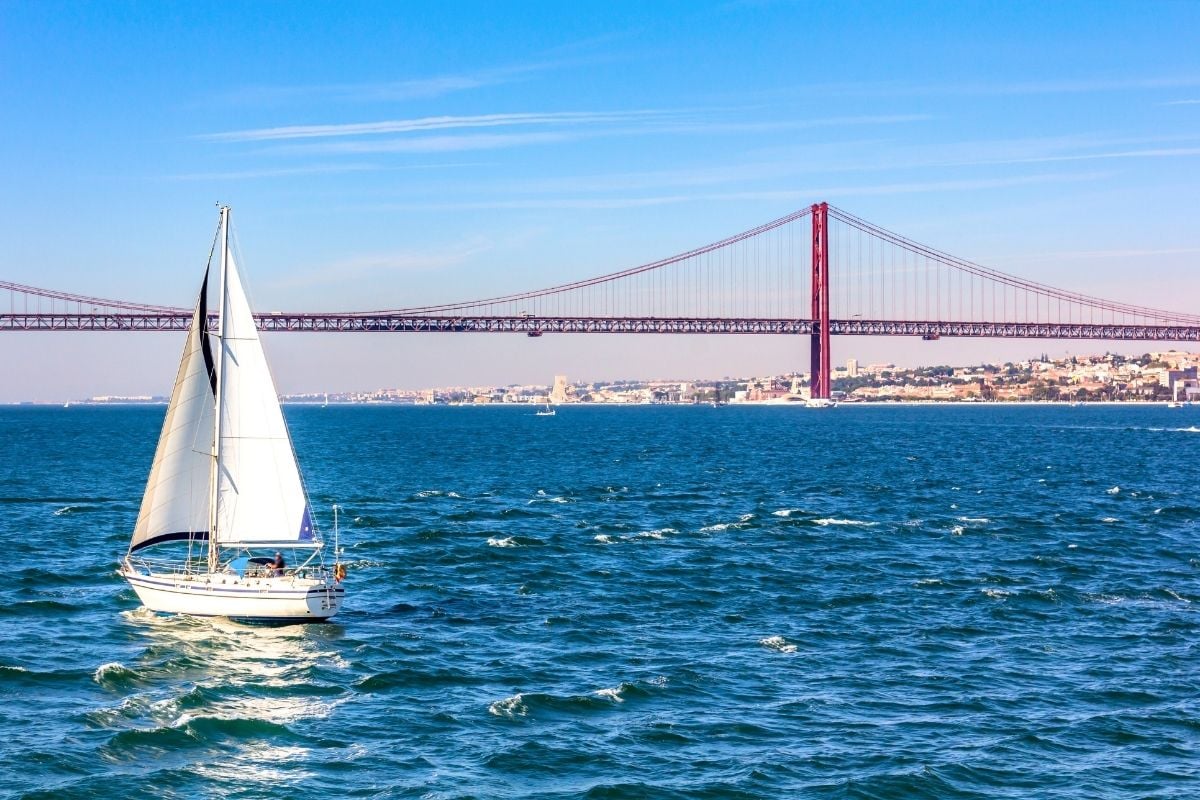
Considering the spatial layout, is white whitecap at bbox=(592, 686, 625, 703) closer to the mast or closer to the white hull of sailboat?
the white hull of sailboat

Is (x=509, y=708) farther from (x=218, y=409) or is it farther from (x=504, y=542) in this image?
(x=504, y=542)

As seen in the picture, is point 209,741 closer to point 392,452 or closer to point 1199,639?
point 1199,639

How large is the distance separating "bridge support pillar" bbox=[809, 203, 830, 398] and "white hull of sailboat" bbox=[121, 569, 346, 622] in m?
138

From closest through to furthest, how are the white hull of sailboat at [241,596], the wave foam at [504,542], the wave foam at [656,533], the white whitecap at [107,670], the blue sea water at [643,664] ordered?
the blue sea water at [643,664], the white whitecap at [107,670], the white hull of sailboat at [241,596], the wave foam at [504,542], the wave foam at [656,533]

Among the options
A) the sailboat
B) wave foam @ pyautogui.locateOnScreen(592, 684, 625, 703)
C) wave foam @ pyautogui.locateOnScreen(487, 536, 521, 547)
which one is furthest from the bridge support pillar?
wave foam @ pyautogui.locateOnScreen(592, 684, 625, 703)

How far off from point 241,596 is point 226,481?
104 inches

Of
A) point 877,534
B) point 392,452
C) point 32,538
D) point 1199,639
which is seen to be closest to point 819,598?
point 1199,639

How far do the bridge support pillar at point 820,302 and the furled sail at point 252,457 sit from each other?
137 m

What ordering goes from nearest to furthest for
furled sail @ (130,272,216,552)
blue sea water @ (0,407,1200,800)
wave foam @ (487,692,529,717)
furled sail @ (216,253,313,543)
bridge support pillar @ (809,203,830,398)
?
blue sea water @ (0,407,1200,800) < wave foam @ (487,692,529,717) < furled sail @ (130,272,216,552) < furled sail @ (216,253,313,543) < bridge support pillar @ (809,203,830,398)

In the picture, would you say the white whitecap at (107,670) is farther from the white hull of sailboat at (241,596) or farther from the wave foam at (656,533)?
the wave foam at (656,533)

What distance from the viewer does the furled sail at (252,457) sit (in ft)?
88.3

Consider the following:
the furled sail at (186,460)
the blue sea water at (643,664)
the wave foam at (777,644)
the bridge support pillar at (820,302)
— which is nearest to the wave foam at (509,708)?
the blue sea water at (643,664)

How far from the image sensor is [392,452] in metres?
94.8

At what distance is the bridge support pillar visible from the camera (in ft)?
529
